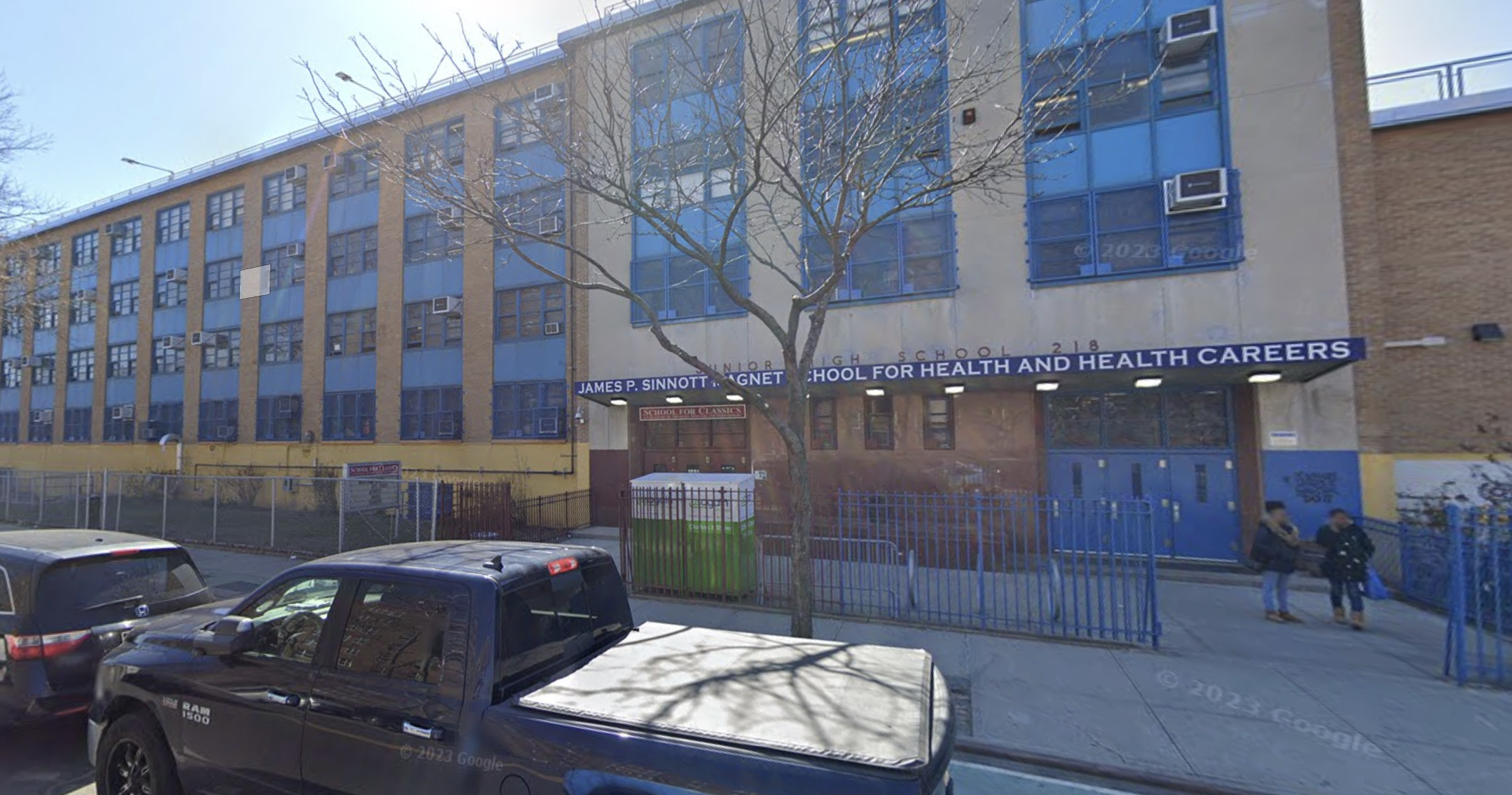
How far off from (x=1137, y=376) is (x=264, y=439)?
26.8 metres

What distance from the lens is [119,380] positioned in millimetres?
25547

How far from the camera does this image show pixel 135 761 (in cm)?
374

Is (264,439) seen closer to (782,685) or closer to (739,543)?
(739,543)

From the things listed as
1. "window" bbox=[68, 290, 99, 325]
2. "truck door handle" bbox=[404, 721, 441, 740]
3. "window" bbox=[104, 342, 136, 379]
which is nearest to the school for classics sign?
"truck door handle" bbox=[404, 721, 441, 740]

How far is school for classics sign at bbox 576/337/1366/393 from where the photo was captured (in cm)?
880

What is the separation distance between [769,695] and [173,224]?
34317 millimetres

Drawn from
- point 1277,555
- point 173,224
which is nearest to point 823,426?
point 1277,555

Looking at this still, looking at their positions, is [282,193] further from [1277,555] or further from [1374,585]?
[1374,585]

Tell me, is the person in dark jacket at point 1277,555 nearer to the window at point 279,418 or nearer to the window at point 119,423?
the window at point 279,418

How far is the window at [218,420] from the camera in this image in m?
21.8

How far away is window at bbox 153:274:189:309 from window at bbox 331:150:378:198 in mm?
9528

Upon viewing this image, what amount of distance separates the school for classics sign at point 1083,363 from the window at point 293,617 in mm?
4880

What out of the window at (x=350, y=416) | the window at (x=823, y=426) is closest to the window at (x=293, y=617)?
the window at (x=823, y=426)

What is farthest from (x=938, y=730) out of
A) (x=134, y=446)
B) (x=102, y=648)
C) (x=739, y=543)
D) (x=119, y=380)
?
(x=119, y=380)
